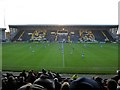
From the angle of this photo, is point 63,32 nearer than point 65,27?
Yes

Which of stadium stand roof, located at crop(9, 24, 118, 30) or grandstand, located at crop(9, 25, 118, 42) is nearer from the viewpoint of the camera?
grandstand, located at crop(9, 25, 118, 42)

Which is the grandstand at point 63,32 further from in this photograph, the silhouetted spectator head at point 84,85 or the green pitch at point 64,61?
the silhouetted spectator head at point 84,85

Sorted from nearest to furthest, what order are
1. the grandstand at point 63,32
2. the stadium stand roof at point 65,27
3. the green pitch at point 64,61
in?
1. the green pitch at point 64,61
2. the grandstand at point 63,32
3. the stadium stand roof at point 65,27

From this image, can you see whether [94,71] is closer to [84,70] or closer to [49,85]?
[84,70]

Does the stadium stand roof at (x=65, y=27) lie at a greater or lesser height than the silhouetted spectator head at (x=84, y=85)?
greater

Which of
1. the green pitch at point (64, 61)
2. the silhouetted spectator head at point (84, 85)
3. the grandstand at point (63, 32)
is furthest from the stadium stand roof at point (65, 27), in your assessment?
the silhouetted spectator head at point (84, 85)

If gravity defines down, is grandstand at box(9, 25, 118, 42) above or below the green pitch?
above

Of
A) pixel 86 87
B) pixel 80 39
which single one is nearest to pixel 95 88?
pixel 86 87

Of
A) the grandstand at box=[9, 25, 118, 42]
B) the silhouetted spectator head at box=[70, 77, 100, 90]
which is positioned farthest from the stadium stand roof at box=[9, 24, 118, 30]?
the silhouetted spectator head at box=[70, 77, 100, 90]

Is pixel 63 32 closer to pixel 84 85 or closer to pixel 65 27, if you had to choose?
pixel 65 27

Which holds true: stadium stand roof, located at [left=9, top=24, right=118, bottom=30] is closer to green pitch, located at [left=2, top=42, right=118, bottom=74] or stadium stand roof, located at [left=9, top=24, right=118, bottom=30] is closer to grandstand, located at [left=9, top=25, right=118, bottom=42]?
grandstand, located at [left=9, top=25, right=118, bottom=42]

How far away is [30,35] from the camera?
10900cm

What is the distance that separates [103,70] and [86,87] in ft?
79.6

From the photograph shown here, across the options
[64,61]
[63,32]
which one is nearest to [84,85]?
[64,61]
